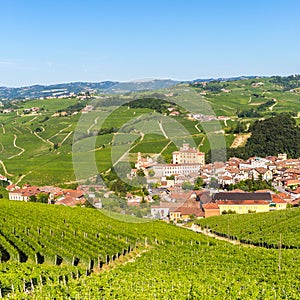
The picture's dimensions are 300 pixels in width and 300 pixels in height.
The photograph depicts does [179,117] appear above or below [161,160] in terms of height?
Answer: above

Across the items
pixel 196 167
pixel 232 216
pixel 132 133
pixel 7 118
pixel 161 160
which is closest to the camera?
pixel 232 216

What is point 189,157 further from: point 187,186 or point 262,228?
point 262,228

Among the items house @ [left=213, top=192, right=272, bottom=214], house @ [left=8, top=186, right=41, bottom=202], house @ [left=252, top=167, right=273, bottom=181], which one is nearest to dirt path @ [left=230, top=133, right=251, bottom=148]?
house @ [left=252, top=167, right=273, bottom=181]

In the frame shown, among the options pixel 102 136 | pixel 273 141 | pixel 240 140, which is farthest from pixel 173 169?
pixel 102 136

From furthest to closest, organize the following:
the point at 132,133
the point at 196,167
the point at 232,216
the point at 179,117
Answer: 1. the point at 179,117
2. the point at 132,133
3. the point at 196,167
4. the point at 232,216

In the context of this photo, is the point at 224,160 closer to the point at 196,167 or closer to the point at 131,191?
the point at 196,167

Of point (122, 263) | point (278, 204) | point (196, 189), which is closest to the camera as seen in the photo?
point (122, 263)

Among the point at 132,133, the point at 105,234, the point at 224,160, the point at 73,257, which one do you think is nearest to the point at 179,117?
the point at 132,133

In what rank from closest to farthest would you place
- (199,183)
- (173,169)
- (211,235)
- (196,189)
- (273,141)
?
(211,235), (196,189), (199,183), (173,169), (273,141)
